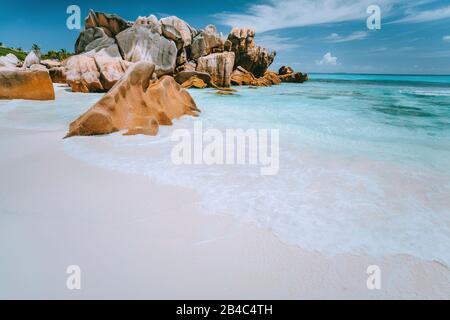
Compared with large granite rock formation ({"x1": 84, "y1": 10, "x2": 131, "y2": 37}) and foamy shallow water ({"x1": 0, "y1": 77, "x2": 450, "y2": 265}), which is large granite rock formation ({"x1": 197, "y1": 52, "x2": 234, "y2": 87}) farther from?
foamy shallow water ({"x1": 0, "y1": 77, "x2": 450, "y2": 265})

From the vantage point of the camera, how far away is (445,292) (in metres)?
1.99

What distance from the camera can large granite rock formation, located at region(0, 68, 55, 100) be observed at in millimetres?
11258

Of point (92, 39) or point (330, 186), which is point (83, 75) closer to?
point (92, 39)

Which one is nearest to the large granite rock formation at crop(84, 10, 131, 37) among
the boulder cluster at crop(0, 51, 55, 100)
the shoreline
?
the boulder cluster at crop(0, 51, 55, 100)

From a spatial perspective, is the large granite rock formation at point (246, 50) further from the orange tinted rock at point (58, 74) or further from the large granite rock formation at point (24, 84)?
the large granite rock formation at point (24, 84)

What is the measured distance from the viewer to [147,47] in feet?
77.0

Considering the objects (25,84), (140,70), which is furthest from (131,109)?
(25,84)

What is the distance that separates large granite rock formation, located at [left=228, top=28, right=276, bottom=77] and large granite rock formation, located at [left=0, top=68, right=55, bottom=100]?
25.9 meters

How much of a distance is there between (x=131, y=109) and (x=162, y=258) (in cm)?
496

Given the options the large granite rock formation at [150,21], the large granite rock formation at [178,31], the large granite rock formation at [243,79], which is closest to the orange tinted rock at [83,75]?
the large granite rock formation at [150,21]

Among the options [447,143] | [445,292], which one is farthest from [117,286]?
[447,143]

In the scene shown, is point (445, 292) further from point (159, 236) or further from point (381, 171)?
point (381, 171)

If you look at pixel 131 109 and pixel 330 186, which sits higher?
pixel 131 109

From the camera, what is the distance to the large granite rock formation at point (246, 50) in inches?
1358
